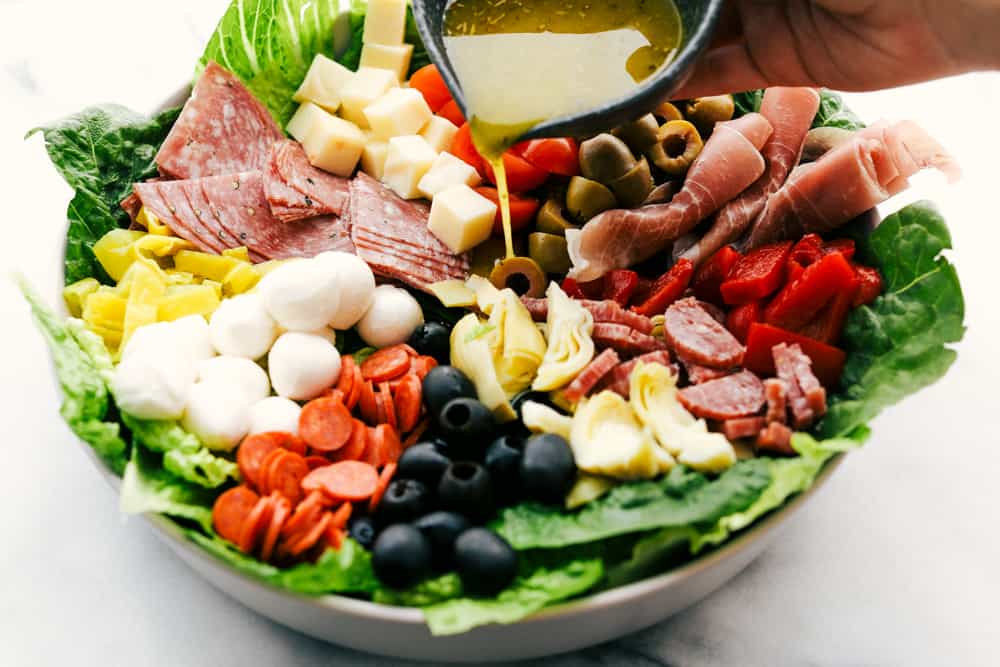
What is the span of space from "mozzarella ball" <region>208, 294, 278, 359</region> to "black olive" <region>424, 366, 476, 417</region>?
373 millimetres

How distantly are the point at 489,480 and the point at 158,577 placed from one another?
0.77 metres

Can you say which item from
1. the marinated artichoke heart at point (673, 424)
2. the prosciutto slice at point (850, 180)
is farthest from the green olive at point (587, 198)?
the marinated artichoke heart at point (673, 424)

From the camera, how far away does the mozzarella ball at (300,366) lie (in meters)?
2.14

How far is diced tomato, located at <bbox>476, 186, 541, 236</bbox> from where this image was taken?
258cm

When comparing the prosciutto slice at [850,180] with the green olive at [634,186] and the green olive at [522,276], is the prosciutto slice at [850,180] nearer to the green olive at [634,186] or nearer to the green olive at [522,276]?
the green olive at [634,186]

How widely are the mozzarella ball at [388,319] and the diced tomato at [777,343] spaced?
77 cm

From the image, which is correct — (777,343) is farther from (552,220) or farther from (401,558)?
(401,558)

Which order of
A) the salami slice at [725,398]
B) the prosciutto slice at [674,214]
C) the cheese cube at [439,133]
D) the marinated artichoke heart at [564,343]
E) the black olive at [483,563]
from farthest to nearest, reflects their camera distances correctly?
the cheese cube at [439,133], the prosciutto slice at [674,214], the marinated artichoke heart at [564,343], the salami slice at [725,398], the black olive at [483,563]

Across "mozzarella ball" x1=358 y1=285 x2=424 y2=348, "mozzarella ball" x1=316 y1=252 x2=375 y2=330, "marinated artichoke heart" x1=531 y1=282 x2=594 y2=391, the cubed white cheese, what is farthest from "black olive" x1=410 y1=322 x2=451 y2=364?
the cubed white cheese

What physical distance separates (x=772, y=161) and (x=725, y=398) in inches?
30.4

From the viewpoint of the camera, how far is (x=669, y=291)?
7.59 feet

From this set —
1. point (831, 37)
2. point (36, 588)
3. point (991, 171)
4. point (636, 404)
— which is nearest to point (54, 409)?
point (36, 588)

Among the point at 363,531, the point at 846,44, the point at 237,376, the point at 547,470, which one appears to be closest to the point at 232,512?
the point at 363,531

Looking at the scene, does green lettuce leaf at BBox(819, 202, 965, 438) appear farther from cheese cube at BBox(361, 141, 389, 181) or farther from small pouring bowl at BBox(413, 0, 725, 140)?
cheese cube at BBox(361, 141, 389, 181)
